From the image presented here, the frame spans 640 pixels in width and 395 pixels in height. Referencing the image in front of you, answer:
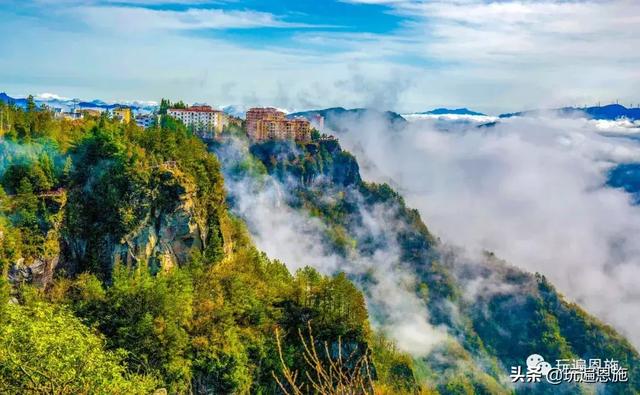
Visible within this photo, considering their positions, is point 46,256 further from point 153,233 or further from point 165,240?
point 165,240

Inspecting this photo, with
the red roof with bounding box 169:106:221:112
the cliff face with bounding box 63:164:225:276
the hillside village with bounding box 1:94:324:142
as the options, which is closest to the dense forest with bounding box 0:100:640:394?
the cliff face with bounding box 63:164:225:276

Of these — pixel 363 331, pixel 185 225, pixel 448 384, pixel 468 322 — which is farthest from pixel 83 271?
pixel 468 322

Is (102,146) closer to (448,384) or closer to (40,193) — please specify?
(40,193)

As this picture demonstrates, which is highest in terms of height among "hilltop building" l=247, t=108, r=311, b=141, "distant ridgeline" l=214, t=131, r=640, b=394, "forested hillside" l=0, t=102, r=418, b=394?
"hilltop building" l=247, t=108, r=311, b=141

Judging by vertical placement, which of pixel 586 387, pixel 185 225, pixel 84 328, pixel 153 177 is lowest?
pixel 586 387

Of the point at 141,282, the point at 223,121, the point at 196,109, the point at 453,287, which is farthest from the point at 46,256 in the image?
the point at 453,287

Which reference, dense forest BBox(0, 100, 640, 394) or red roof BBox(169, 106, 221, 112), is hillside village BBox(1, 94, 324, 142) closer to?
red roof BBox(169, 106, 221, 112)

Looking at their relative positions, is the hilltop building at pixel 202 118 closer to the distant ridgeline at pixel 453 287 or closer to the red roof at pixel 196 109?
the red roof at pixel 196 109
